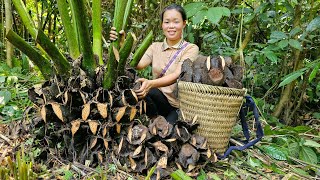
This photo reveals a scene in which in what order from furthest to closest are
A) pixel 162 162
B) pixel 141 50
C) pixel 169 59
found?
pixel 169 59
pixel 141 50
pixel 162 162

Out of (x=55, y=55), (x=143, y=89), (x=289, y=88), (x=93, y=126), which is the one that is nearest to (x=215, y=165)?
(x=143, y=89)

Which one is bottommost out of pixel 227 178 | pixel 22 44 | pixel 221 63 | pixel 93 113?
pixel 227 178

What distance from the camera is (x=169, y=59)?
1.98 meters

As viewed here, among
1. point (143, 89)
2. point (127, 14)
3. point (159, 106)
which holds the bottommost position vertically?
point (159, 106)

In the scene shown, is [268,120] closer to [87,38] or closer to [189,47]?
[189,47]

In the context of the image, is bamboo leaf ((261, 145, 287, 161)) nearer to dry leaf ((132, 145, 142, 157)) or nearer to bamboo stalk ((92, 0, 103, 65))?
dry leaf ((132, 145, 142, 157))

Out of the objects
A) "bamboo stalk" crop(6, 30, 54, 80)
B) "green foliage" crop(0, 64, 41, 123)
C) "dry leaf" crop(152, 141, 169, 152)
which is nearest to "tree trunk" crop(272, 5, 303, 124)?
"dry leaf" crop(152, 141, 169, 152)

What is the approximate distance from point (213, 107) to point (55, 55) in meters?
0.75

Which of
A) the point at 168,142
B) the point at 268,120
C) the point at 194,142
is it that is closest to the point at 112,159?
the point at 168,142

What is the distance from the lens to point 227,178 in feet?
4.93

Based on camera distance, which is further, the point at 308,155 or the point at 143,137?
the point at 308,155

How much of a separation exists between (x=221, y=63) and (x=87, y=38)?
633mm

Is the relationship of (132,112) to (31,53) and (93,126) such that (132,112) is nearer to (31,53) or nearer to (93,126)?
(93,126)

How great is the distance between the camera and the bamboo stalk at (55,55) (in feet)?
4.68
